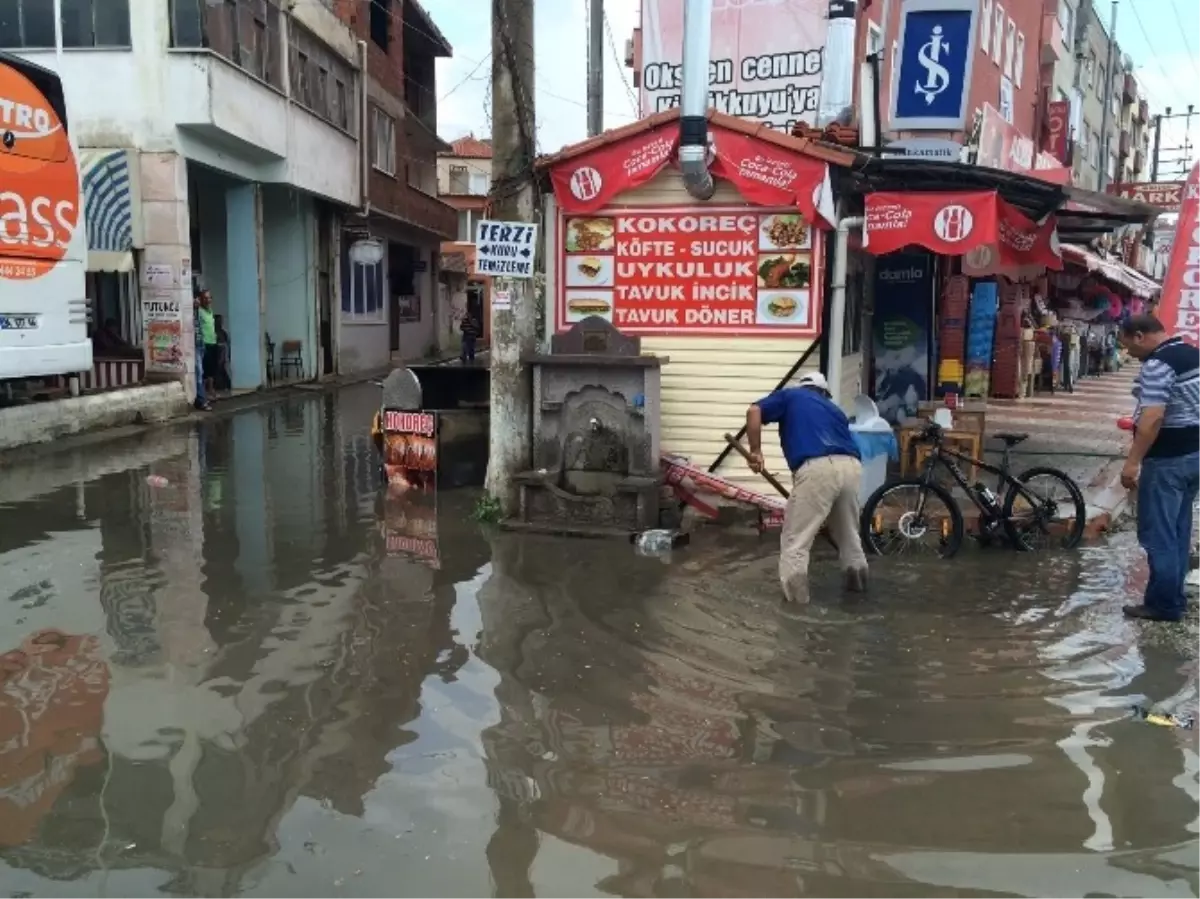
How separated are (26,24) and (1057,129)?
23.5m

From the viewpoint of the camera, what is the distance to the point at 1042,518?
8.11 m

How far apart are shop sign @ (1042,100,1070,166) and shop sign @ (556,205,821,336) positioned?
2114 cm

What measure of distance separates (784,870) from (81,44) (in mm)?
17908

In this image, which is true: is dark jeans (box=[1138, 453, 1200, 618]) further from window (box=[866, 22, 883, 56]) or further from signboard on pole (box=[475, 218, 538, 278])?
window (box=[866, 22, 883, 56])

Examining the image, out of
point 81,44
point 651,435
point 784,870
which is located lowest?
point 784,870

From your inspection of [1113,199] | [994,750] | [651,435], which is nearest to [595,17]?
[1113,199]

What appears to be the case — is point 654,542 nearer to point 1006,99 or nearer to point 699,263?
point 699,263

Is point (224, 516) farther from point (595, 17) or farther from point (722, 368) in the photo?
point (595, 17)

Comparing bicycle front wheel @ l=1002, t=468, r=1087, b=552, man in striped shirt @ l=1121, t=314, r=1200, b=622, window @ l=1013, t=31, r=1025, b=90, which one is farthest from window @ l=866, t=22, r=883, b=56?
window @ l=1013, t=31, r=1025, b=90

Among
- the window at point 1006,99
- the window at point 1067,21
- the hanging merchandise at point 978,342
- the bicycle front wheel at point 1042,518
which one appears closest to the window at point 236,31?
the hanging merchandise at point 978,342

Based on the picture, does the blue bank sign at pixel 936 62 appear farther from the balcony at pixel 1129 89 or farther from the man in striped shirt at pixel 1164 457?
the balcony at pixel 1129 89

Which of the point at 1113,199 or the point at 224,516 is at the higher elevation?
the point at 1113,199

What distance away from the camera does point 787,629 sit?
611cm

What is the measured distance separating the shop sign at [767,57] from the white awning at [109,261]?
9.24 metres
